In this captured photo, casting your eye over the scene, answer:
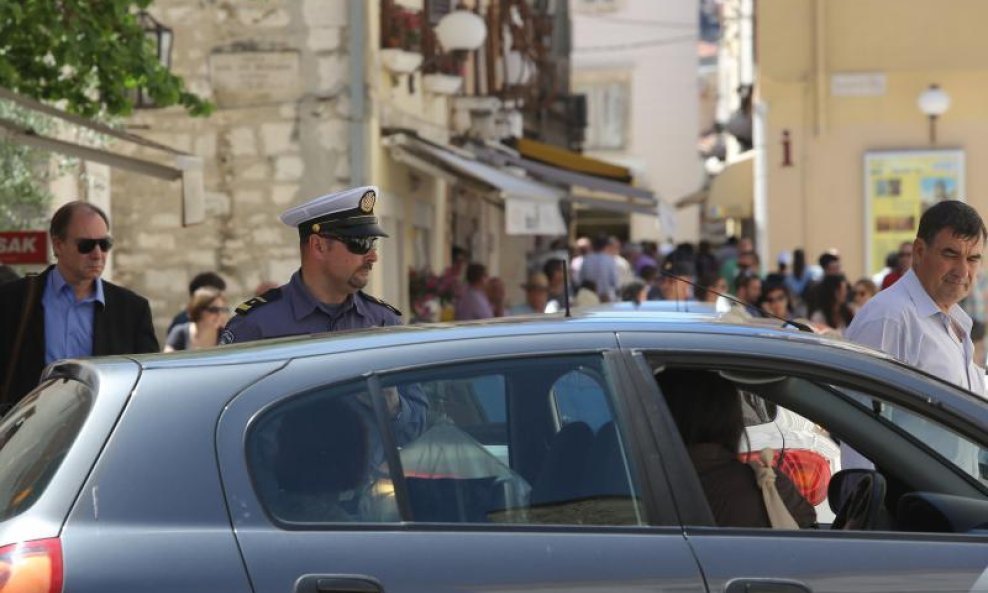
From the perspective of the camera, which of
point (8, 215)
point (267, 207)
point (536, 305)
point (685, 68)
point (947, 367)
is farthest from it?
point (685, 68)

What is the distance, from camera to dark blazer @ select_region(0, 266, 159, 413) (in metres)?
7.44

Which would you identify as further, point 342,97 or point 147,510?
point 342,97

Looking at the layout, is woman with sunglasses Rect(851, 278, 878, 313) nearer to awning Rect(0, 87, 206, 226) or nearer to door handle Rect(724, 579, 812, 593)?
awning Rect(0, 87, 206, 226)

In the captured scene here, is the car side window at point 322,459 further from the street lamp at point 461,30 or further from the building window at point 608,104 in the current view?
the building window at point 608,104

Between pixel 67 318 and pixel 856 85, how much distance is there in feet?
59.3

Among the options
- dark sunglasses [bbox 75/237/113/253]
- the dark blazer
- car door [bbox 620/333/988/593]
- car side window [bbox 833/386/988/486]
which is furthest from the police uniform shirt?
car side window [bbox 833/386/988/486]

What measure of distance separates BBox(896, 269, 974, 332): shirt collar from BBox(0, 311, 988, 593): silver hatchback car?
205 cm

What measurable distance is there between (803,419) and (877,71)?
20.5 metres

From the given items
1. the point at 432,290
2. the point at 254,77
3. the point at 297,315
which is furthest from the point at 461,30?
the point at 297,315

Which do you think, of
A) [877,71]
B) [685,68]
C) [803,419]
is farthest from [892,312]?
[685,68]

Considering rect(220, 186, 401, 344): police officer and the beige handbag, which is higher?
rect(220, 186, 401, 344): police officer

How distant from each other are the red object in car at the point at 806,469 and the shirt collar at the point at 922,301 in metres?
1.59

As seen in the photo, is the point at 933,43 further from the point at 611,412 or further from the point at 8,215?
the point at 611,412

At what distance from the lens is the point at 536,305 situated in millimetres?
15922
